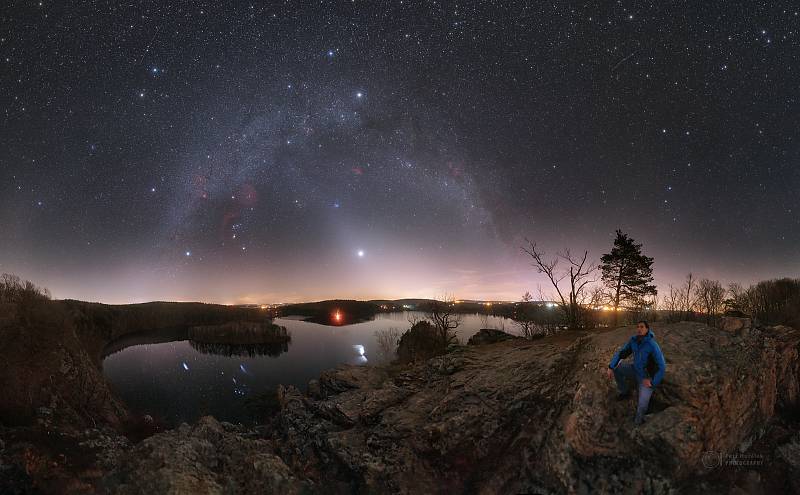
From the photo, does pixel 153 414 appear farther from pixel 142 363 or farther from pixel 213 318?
pixel 213 318

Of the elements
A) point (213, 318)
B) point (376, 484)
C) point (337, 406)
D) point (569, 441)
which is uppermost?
point (569, 441)

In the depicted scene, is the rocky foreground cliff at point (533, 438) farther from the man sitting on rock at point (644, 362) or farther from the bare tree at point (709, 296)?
the bare tree at point (709, 296)

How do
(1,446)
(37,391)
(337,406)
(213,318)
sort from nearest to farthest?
(1,446)
(337,406)
(37,391)
(213,318)

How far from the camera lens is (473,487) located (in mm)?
11320

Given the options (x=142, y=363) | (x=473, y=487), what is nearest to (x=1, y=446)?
(x=473, y=487)

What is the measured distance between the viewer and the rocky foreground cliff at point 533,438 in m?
9.73

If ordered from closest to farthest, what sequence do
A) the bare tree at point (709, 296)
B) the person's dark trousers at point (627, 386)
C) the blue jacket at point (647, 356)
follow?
the blue jacket at point (647, 356) < the person's dark trousers at point (627, 386) < the bare tree at point (709, 296)

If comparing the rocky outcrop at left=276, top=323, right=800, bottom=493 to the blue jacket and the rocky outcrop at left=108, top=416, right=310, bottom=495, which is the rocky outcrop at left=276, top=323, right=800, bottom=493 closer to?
the blue jacket

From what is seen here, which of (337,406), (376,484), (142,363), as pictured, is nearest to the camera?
(376,484)

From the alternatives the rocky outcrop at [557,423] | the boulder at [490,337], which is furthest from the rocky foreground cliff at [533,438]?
the boulder at [490,337]

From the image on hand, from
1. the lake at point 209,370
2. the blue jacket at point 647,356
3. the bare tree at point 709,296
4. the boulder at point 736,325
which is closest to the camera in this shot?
the blue jacket at point 647,356

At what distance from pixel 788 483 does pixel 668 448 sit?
4345 millimetres

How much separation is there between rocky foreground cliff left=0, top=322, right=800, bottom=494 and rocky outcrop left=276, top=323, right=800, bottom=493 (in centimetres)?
5

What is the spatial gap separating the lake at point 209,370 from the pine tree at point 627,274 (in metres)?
40.2
